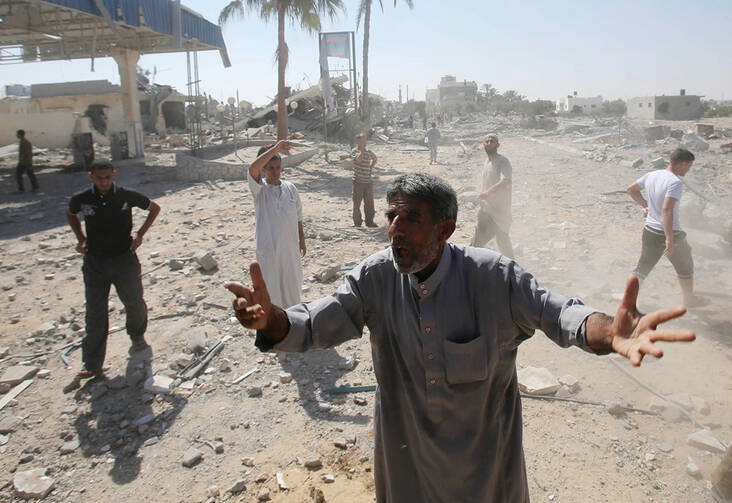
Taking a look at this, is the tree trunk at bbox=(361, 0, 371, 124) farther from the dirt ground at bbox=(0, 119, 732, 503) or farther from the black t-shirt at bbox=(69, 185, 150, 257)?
the black t-shirt at bbox=(69, 185, 150, 257)

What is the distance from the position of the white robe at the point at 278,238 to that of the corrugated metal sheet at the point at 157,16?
11084 mm

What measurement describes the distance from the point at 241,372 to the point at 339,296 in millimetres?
2789

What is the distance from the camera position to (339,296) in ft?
5.64

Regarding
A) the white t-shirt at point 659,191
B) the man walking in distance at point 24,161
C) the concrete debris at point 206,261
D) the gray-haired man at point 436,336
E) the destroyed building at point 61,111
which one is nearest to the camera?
the gray-haired man at point 436,336

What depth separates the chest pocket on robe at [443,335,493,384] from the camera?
157 centimetres

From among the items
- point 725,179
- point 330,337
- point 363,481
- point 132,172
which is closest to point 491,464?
point 330,337

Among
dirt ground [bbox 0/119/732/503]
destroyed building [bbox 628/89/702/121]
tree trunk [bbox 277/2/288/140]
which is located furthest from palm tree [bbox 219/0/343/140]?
destroyed building [bbox 628/89/702/121]

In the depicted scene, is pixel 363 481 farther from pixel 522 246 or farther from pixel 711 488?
pixel 522 246

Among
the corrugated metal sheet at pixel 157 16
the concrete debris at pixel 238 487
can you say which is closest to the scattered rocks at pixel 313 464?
the concrete debris at pixel 238 487

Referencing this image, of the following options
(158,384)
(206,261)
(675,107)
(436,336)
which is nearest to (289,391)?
(158,384)

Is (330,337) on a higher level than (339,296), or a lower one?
lower

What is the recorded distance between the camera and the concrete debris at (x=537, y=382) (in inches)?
143

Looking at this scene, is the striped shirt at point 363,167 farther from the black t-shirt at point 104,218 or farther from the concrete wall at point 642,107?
the concrete wall at point 642,107

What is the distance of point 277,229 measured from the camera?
4.11 metres
